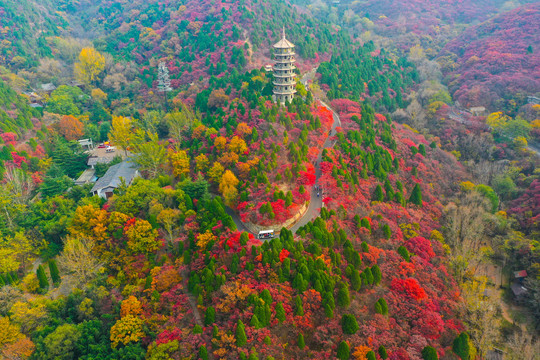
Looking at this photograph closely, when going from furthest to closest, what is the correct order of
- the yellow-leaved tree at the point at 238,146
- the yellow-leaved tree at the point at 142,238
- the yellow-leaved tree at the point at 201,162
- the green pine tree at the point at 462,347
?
the yellow-leaved tree at the point at 201,162, the yellow-leaved tree at the point at 238,146, the yellow-leaved tree at the point at 142,238, the green pine tree at the point at 462,347

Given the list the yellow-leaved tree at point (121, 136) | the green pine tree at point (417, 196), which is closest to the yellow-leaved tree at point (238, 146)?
the yellow-leaved tree at point (121, 136)

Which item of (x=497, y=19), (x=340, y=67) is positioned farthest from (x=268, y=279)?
(x=497, y=19)

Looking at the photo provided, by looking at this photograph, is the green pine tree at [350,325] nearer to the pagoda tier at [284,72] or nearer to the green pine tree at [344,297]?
the green pine tree at [344,297]

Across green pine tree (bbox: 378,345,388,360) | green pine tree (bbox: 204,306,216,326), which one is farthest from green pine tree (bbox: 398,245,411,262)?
green pine tree (bbox: 204,306,216,326)

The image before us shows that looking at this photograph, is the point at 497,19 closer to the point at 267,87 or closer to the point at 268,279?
the point at 267,87

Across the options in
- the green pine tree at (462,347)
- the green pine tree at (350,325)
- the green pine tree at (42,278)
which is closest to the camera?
the green pine tree at (350,325)

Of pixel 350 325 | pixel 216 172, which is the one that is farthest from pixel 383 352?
pixel 216 172

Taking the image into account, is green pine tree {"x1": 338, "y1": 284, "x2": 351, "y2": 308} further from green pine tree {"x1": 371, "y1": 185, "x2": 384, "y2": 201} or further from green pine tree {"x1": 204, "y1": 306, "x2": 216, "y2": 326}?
green pine tree {"x1": 371, "y1": 185, "x2": 384, "y2": 201}

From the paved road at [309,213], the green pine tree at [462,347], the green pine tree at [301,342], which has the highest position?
the paved road at [309,213]
